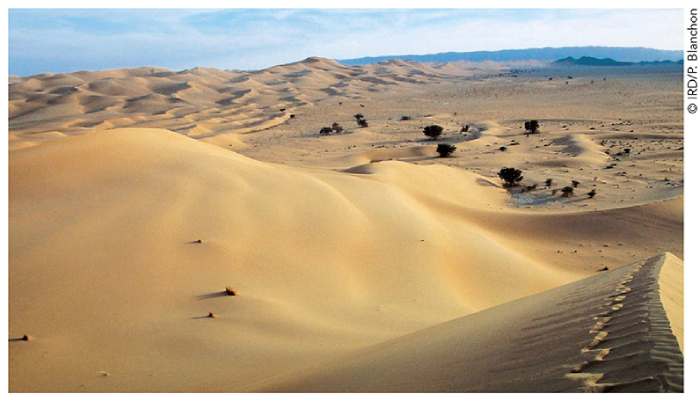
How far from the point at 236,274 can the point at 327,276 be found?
1400mm

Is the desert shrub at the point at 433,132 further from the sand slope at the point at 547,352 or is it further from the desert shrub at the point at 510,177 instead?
the sand slope at the point at 547,352

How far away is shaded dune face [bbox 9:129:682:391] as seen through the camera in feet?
17.5

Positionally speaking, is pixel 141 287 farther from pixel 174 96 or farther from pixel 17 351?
pixel 174 96

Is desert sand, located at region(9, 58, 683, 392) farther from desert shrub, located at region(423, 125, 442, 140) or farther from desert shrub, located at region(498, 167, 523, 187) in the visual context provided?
desert shrub, located at region(423, 125, 442, 140)

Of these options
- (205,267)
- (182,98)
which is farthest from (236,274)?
(182,98)

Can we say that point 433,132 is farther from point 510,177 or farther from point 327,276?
point 327,276

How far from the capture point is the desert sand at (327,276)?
4250 millimetres

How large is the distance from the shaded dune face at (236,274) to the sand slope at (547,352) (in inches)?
1.5

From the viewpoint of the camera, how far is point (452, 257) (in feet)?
35.0

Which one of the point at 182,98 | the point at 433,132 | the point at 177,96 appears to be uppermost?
the point at 177,96

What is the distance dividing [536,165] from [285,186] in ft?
48.9

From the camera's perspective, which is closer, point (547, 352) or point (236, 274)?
point (547, 352)

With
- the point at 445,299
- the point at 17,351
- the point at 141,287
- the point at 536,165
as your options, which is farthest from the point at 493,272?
the point at 536,165

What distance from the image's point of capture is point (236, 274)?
798cm
